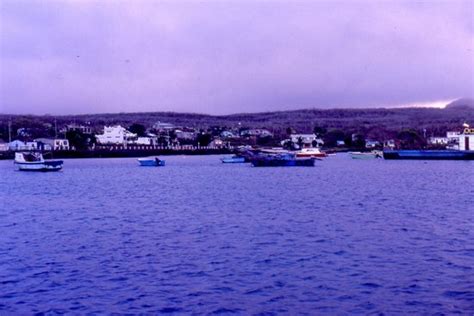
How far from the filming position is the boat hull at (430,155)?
361ft

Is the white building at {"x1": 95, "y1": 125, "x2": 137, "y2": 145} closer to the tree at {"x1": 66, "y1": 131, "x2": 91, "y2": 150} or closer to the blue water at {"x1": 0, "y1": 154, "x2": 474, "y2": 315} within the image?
the tree at {"x1": 66, "y1": 131, "x2": 91, "y2": 150}

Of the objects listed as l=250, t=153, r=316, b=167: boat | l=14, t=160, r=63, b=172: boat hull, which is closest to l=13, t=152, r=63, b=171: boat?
l=14, t=160, r=63, b=172: boat hull

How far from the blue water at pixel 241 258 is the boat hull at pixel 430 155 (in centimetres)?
7914

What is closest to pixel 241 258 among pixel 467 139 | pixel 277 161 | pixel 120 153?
pixel 277 161

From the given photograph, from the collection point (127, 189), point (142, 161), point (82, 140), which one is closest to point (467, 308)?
point (127, 189)

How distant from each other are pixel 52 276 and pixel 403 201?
24908 millimetres

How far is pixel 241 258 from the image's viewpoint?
1891 centimetres

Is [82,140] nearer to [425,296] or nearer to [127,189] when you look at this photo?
[127,189]

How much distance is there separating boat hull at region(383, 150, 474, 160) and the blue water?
79.1 meters

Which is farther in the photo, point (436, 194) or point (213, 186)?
point (213, 186)

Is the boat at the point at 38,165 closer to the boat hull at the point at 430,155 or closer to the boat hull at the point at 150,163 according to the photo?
the boat hull at the point at 150,163

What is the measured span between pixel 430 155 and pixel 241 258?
103 metres

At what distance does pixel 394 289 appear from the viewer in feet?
49.4

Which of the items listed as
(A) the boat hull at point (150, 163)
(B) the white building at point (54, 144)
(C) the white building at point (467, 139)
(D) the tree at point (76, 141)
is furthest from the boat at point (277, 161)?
(D) the tree at point (76, 141)
